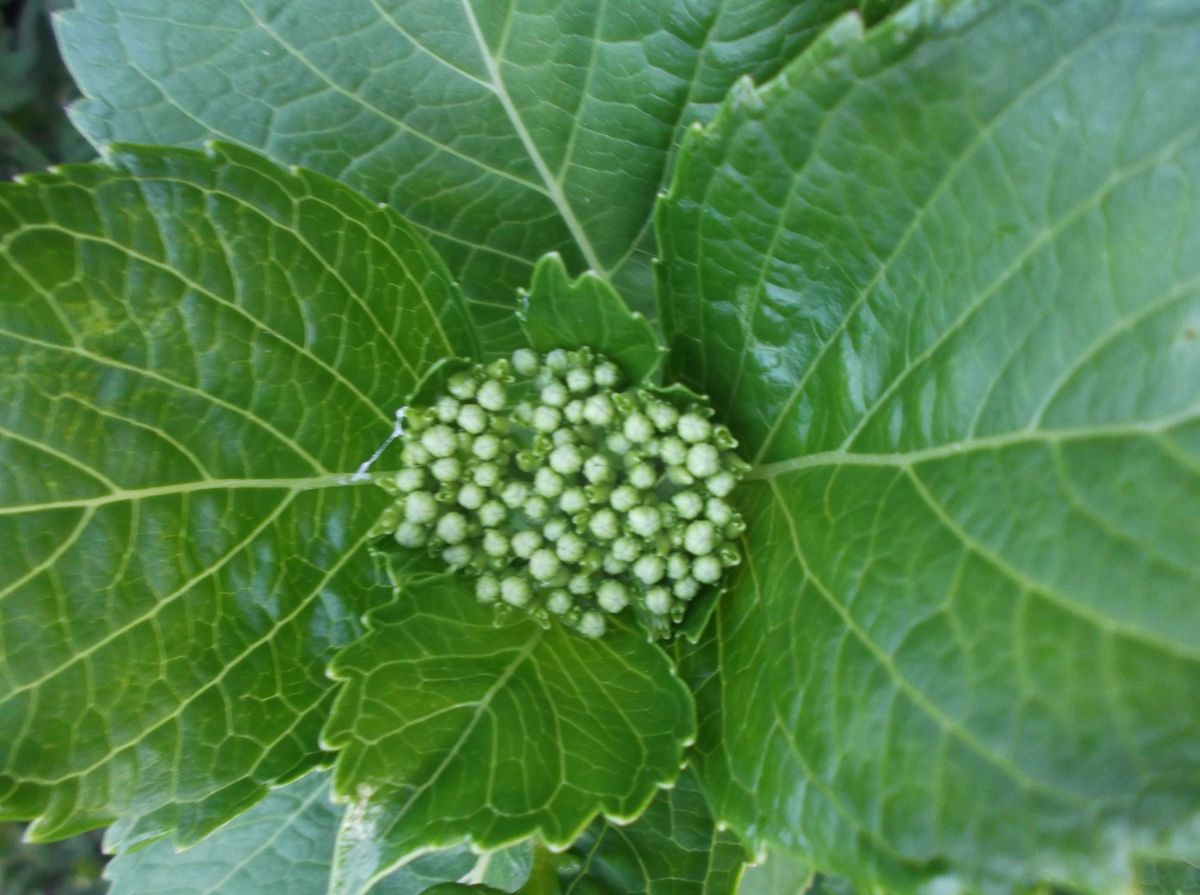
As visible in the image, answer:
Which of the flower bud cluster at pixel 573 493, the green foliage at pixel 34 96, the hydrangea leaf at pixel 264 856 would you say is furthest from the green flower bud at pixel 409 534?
the green foliage at pixel 34 96

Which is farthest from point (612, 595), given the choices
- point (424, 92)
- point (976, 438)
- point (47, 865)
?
point (47, 865)

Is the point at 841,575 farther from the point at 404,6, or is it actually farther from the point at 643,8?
the point at 404,6

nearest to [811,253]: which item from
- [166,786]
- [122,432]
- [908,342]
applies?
[908,342]

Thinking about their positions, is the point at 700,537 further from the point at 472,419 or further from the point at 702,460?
the point at 472,419

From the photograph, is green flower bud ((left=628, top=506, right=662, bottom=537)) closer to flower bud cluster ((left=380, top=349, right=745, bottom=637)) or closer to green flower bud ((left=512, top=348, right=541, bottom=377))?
flower bud cluster ((left=380, top=349, right=745, bottom=637))

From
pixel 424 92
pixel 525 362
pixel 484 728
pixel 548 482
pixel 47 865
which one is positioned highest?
pixel 424 92

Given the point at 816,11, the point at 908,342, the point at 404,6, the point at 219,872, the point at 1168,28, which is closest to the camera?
the point at 1168,28

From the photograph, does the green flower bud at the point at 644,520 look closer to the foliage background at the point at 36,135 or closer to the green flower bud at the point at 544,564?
the green flower bud at the point at 544,564
